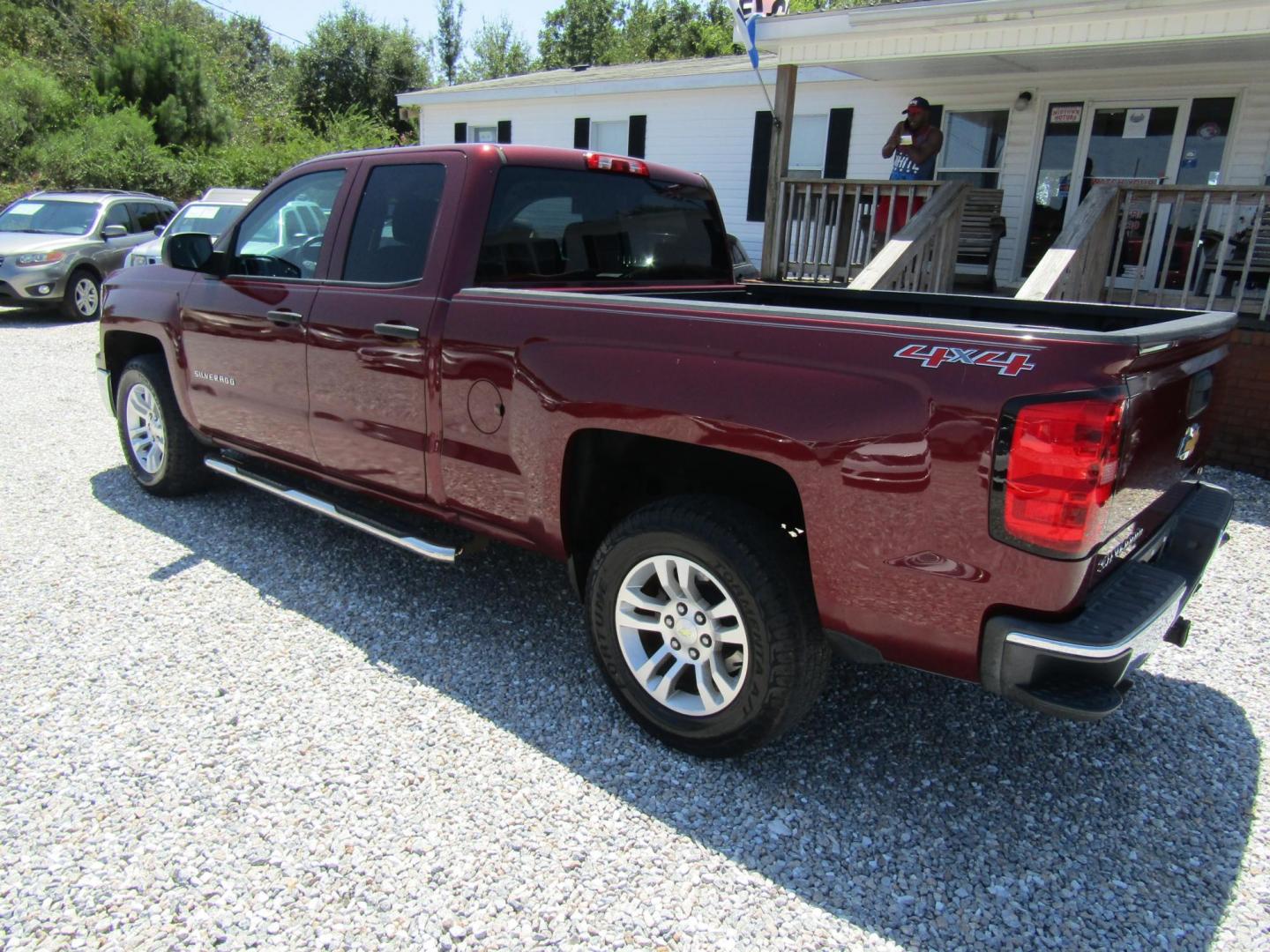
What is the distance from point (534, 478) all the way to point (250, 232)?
232cm

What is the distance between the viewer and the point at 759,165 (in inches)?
522

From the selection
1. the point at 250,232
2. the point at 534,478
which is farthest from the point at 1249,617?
the point at 250,232

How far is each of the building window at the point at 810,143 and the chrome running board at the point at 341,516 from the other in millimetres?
10351

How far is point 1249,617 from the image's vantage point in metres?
3.97

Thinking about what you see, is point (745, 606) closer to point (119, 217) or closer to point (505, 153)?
point (505, 153)

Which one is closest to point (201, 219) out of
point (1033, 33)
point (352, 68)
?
point (1033, 33)

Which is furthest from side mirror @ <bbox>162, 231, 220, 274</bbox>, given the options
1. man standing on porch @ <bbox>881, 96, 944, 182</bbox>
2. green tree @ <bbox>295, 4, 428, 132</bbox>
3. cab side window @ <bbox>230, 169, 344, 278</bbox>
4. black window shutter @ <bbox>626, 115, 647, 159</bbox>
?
green tree @ <bbox>295, 4, 428, 132</bbox>

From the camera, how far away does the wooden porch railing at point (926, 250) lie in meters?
6.98

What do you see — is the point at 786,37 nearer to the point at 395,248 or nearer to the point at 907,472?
the point at 395,248

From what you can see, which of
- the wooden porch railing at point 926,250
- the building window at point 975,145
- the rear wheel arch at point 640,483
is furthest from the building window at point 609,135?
the rear wheel arch at point 640,483

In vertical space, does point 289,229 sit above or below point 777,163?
below

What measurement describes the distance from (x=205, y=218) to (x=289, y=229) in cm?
850

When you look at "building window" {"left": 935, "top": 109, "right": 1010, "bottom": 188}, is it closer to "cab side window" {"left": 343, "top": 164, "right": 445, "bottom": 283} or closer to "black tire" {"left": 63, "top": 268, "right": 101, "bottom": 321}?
"cab side window" {"left": 343, "top": 164, "right": 445, "bottom": 283}

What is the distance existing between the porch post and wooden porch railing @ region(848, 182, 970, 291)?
134 cm
